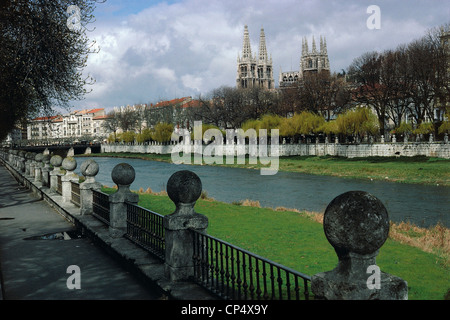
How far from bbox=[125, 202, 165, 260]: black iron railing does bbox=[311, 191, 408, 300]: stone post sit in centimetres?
463

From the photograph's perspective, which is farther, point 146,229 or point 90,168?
point 90,168

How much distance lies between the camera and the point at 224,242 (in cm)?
629

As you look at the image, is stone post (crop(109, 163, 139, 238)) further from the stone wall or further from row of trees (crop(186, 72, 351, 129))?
row of trees (crop(186, 72, 351, 129))

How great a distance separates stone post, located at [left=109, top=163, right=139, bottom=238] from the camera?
408 inches

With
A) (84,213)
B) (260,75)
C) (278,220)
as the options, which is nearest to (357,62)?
(278,220)

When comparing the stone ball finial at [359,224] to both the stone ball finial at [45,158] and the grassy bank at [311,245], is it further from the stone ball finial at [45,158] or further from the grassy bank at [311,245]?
the stone ball finial at [45,158]

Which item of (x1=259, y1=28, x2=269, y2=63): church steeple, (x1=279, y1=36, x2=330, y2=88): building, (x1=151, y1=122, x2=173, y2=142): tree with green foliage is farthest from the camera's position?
(x1=259, y1=28, x2=269, y2=63): church steeple

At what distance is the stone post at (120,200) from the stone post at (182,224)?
138 inches

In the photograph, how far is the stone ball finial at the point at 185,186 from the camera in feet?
22.5

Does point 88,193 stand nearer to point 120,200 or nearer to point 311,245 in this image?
point 120,200

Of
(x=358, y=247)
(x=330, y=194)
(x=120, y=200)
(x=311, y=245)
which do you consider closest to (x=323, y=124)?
(x=330, y=194)

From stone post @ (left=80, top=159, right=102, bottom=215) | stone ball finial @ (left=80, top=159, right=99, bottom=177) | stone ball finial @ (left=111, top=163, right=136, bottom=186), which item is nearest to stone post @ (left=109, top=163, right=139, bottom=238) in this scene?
stone ball finial @ (left=111, top=163, right=136, bottom=186)

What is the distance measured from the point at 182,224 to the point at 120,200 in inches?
157
